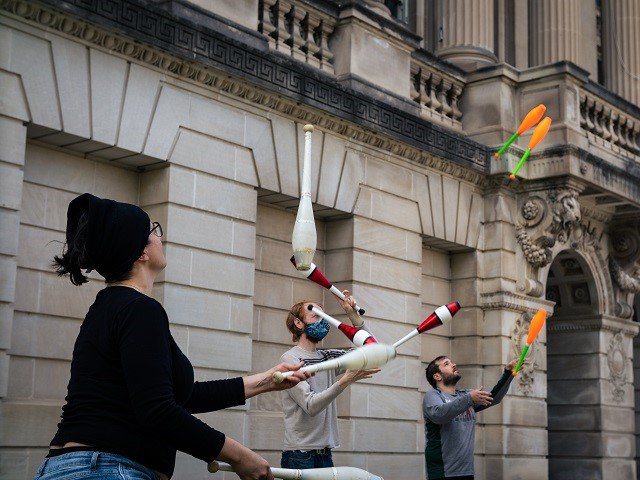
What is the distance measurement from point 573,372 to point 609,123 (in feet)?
13.6

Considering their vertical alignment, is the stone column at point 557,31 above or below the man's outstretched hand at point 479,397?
above

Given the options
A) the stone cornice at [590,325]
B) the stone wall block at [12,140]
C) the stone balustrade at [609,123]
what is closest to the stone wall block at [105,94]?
the stone wall block at [12,140]

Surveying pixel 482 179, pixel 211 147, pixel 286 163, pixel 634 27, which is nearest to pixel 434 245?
pixel 482 179

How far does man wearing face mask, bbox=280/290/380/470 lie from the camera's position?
816 centimetres

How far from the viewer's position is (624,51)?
75.6 feet

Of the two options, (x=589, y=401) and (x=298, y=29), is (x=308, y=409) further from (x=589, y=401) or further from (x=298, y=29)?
(x=589, y=401)

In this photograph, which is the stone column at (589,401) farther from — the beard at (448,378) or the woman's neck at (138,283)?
the woman's neck at (138,283)

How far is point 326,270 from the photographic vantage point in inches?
539

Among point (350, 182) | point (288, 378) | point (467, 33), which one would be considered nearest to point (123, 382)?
point (288, 378)

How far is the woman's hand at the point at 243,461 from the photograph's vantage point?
13.6 ft

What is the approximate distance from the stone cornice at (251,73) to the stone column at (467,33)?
2.36m

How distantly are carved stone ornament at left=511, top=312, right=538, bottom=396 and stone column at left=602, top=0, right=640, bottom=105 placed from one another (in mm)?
8342

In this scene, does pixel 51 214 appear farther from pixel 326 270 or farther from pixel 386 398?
pixel 386 398

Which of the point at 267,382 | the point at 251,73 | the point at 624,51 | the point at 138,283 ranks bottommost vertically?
the point at 267,382
